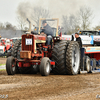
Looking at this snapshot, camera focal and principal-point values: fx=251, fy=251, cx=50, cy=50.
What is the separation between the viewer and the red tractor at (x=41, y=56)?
367 inches

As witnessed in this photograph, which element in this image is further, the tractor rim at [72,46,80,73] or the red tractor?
the tractor rim at [72,46,80,73]

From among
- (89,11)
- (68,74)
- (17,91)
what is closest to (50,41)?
(68,74)

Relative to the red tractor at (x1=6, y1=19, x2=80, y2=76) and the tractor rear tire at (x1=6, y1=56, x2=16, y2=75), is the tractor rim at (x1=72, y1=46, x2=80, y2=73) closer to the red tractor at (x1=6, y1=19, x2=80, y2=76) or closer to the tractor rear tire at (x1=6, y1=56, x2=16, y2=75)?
the red tractor at (x1=6, y1=19, x2=80, y2=76)

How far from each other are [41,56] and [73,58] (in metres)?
1.58

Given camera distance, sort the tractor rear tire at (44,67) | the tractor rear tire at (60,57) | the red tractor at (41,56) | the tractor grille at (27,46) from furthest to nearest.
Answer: the tractor rear tire at (60,57), the tractor grille at (27,46), the red tractor at (41,56), the tractor rear tire at (44,67)

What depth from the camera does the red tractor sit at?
933 cm

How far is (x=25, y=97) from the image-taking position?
5.32 metres

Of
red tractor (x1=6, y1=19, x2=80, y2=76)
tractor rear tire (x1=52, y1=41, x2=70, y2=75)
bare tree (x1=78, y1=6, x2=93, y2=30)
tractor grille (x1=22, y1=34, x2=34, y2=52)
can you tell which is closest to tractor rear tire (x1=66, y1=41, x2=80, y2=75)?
red tractor (x1=6, y1=19, x2=80, y2=76)

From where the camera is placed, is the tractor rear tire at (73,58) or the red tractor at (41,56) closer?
the red tractor at (41,56)

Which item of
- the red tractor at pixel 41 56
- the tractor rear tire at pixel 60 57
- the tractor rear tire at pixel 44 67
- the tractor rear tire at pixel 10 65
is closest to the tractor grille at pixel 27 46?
the red tractor at pixel 41 56

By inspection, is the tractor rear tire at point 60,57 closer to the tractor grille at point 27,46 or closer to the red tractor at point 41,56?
the red tractor at point 41,56

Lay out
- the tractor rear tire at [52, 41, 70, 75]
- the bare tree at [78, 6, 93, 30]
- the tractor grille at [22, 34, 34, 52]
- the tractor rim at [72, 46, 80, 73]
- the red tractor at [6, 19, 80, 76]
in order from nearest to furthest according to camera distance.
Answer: the red tractor at [6, 19, 80, 76] → the tractor grille at [22, 34, 34, 52] → the tractor rear tire at [52, 41, 70, 75] → the tractor rim at [72, 46, 80, 73] → the bare tree at [78, 6, 93, 30]

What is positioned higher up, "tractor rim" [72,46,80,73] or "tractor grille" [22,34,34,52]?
A: "tractor grille" [22,34,34,52]

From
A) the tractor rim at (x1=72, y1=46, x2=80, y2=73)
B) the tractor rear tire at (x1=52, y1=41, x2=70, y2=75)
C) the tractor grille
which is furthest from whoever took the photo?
the tractor rim at (x1=72, y1=46, x2=80, y2=73)
